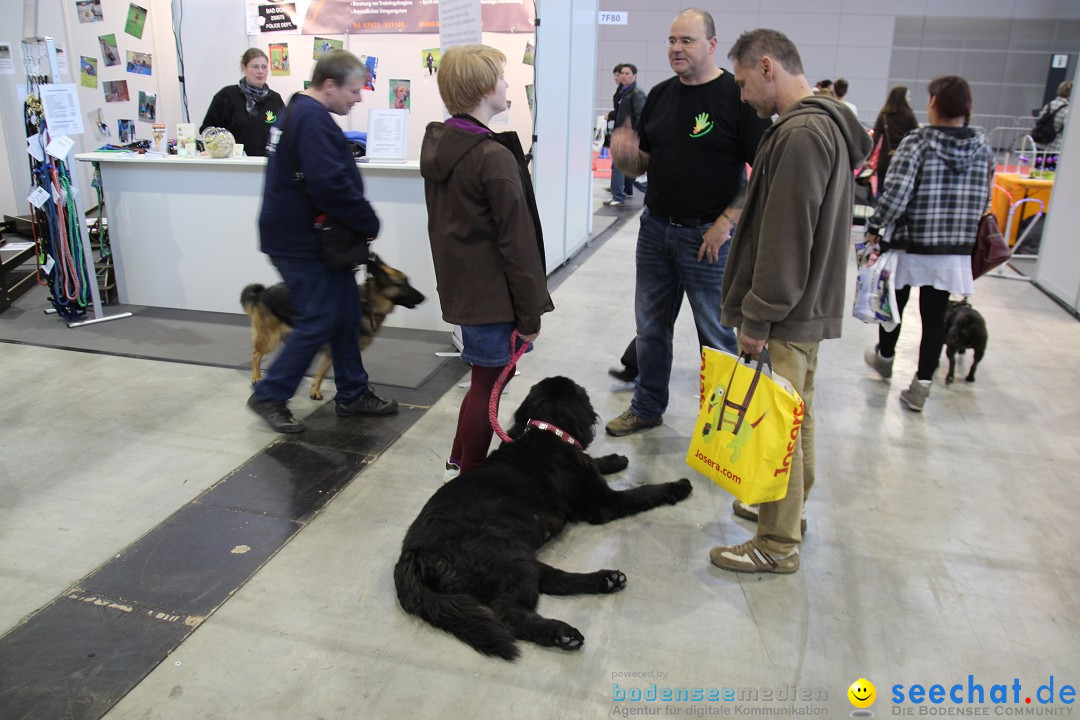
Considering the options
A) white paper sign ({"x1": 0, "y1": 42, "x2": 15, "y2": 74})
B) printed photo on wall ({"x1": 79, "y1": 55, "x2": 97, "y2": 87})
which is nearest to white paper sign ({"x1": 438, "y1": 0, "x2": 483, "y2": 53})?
white paper sign ({"x1": 0, "y1": 42, "x2": 15, "y2": 74})

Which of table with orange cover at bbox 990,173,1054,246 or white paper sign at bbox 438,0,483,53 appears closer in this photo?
white paper sign at bbox 438,0,483,53

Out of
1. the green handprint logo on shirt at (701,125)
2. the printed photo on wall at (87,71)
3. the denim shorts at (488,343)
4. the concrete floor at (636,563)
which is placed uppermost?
the printed photo on wall at (87,71)

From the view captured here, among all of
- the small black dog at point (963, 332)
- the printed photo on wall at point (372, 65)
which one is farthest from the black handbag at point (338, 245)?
the printed photo on wall at point (372, 65)

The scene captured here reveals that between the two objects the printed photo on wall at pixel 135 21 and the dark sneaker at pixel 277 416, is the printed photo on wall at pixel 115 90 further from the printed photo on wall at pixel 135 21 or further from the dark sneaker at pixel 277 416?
the dark sneaker at pixel 277 416

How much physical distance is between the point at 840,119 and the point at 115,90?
800cm

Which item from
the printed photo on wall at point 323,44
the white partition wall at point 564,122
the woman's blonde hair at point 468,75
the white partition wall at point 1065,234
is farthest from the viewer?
the printed photo on wall at point 323,44

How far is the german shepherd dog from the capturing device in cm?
366

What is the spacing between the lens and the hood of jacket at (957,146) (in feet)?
11.0

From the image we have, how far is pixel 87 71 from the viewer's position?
7418 mm

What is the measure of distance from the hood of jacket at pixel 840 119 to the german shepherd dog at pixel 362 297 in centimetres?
208

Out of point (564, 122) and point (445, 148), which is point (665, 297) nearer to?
Result: point (445, 148)

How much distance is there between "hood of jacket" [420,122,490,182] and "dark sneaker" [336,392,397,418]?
4.95 ft

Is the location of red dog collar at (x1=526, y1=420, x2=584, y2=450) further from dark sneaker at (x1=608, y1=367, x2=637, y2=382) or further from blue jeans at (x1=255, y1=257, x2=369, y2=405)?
dark sneaker at (x1=608, y1=367, x2=637, y2=382)

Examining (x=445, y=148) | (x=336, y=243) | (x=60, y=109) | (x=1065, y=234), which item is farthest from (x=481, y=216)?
(x=1065, y=234)
